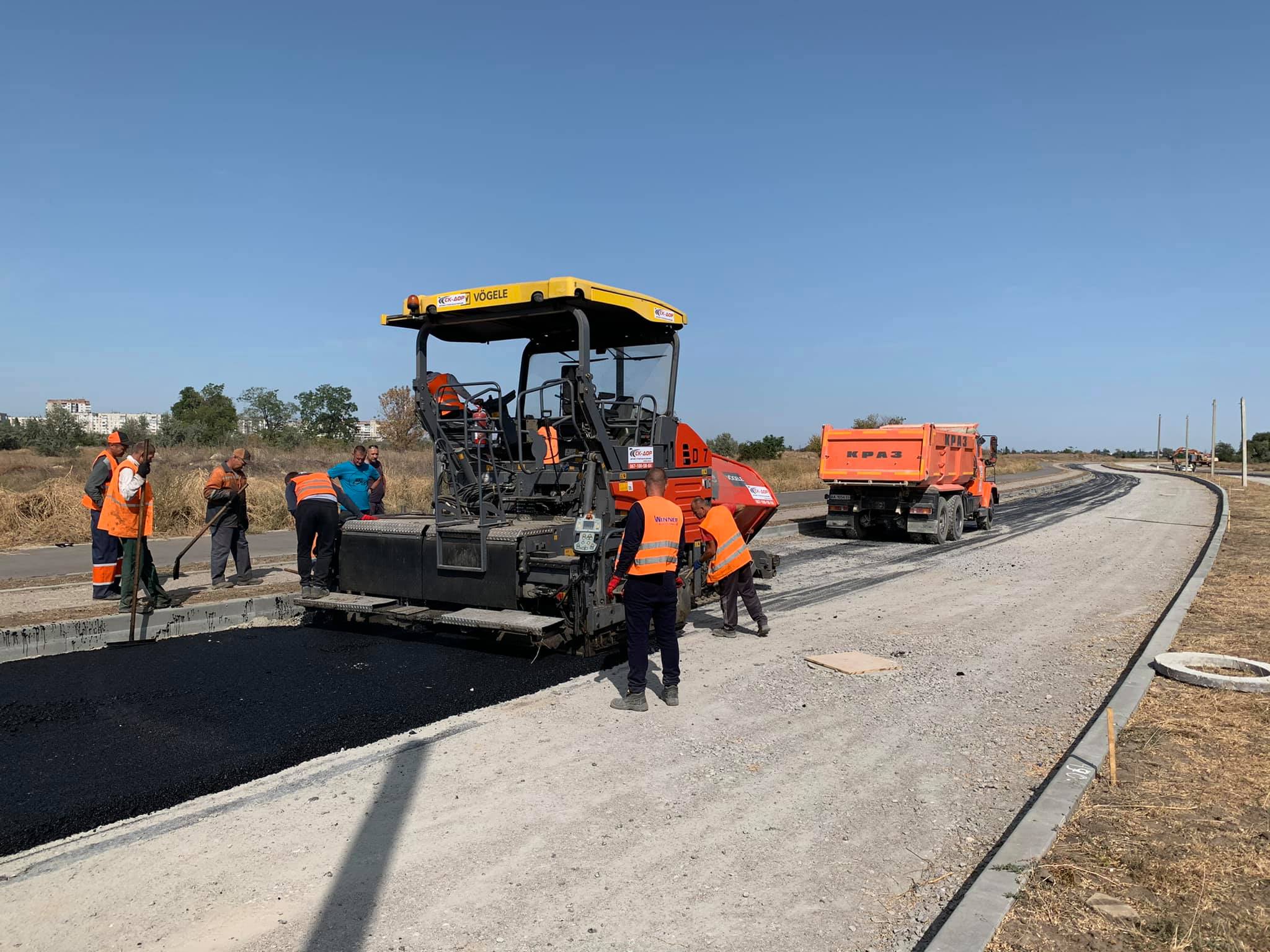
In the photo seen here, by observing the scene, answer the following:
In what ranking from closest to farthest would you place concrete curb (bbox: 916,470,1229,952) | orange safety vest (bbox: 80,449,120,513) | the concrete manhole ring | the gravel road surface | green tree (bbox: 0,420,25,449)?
1. concrete curb (bbox: 916,470,1229,952)
2. the gravel road surface
3. the concrete manhole ring
4. orange safety vest (bbox: 80,449,120,513)
5. green tree (bbox: 0,420,25,449)

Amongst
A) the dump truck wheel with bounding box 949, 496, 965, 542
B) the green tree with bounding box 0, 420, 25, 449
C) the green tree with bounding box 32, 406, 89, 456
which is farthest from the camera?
the green tree with bounding box 0, 420, 25, 449

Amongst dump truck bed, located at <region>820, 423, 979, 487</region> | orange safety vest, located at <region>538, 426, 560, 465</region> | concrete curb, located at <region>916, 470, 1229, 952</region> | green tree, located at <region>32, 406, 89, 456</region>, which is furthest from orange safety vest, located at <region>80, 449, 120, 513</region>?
green tree, located at <region>32, 406, 89, 456</region>

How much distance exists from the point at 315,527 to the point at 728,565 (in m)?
3.65

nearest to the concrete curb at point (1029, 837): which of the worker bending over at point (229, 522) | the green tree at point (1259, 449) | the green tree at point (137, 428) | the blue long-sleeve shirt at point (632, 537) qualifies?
the blue long-sleeve shirt at point (632, 537)

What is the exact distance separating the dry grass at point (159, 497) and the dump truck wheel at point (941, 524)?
921cm

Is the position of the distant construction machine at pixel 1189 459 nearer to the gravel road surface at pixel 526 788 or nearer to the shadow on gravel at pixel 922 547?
the shadow on gravel at pixel 922 547

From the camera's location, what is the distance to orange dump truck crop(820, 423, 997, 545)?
15227 millimetres

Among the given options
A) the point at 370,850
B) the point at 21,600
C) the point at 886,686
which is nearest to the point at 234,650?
the point at 21,600

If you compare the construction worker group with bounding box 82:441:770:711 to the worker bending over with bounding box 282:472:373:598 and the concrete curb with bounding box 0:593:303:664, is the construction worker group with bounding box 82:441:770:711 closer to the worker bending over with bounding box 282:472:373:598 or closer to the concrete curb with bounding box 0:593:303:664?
the worker bending over with bounding box 282:472:373:598

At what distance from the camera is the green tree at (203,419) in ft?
87.2

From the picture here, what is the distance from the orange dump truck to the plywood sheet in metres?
8.98

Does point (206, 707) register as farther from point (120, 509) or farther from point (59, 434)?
point (59, 434)

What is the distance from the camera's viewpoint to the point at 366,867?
328cm

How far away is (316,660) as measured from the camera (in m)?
6.52
